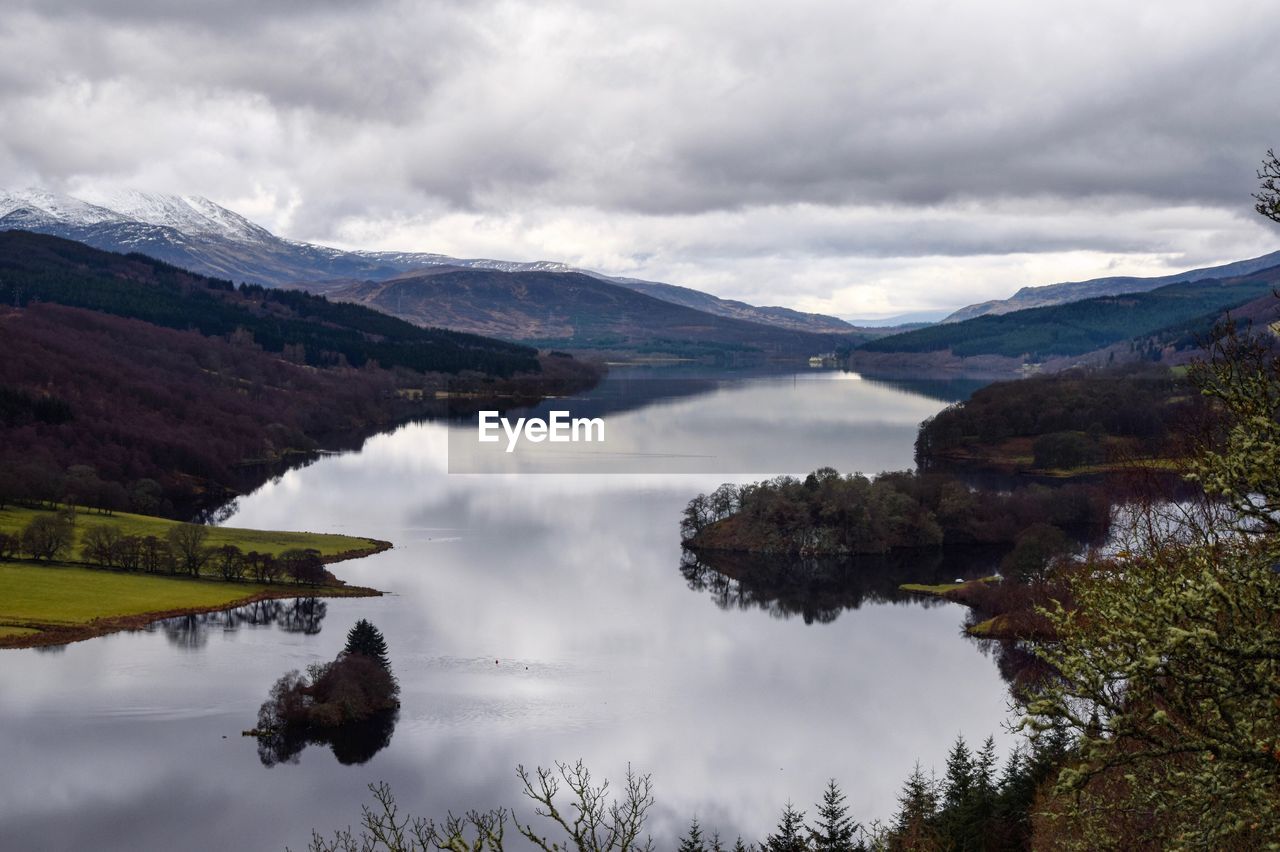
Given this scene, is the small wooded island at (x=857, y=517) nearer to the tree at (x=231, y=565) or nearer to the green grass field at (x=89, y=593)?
the tree at (x=231, y=565)

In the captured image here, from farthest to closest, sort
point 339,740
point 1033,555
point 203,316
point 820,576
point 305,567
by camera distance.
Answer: point 203,316 < point 820,576 < point 305,567 < point 1033,555 < point 339,740

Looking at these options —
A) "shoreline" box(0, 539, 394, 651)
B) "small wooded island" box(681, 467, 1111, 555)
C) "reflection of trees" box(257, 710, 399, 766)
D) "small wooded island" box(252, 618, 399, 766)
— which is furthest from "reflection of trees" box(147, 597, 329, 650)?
"small wooded island" box(681, 467, 1111, 555)

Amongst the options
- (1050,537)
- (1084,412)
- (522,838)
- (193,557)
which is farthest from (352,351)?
(522,838)

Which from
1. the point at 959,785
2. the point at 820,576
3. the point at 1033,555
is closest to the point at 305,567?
the point at 820,576

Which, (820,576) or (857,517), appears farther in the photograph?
(857,517)

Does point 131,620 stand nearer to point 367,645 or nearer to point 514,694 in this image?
point 367,645

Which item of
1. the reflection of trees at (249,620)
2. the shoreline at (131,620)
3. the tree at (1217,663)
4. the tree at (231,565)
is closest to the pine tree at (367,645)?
the reflection of trees at (249,620)

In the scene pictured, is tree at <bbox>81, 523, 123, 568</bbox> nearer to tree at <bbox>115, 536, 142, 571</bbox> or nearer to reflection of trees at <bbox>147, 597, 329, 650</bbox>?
tree at <bbox>115, 536, 142, 571</bbox>
